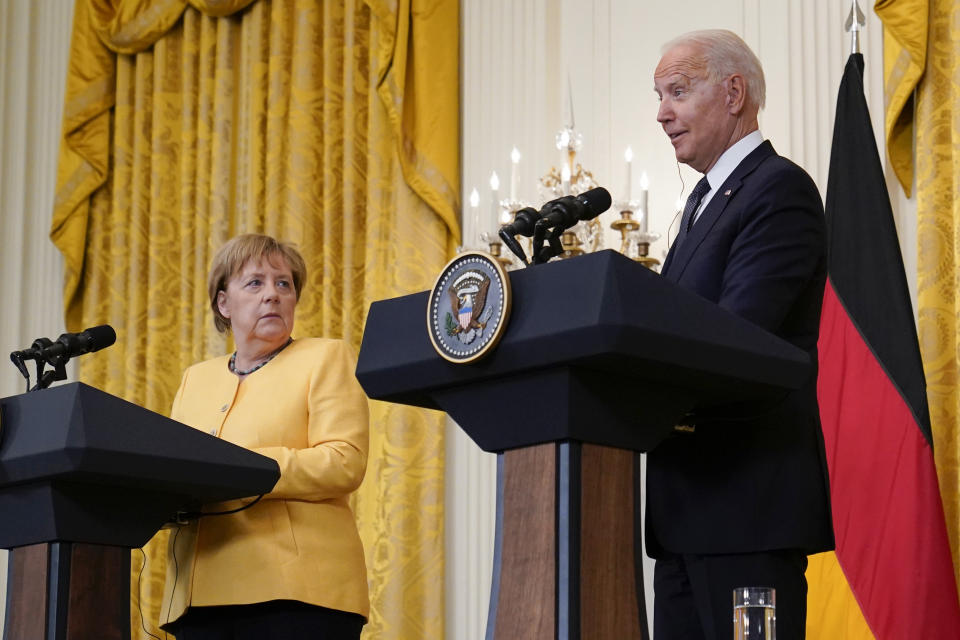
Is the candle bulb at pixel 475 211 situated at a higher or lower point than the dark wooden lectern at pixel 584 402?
higher

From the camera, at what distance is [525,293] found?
1.81m

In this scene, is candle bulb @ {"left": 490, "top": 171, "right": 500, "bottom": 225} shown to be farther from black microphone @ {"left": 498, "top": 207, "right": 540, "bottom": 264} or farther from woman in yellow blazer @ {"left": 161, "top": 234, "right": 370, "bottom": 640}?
black microphone @ {"left": 498, "top": 207, "right": 540, "bottom": 264}

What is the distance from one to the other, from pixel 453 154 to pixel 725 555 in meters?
3.36

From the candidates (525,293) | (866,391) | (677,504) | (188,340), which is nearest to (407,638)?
(188,340)

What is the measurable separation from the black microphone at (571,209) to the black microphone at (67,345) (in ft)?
4.25

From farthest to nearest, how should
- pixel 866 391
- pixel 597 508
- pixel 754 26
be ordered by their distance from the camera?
pixel 754 26 → pixel 866 391 → pixel 597 508

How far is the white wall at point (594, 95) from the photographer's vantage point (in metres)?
4.40

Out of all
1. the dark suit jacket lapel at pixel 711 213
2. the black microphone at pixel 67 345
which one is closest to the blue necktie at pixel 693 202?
the dark suit jacket lapel at pixel 711 213

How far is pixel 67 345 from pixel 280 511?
1.95ft

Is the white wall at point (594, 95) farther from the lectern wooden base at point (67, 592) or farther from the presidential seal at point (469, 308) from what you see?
the presidential seal at point (469, 308)

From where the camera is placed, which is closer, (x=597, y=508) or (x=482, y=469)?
(x=597, y=508)

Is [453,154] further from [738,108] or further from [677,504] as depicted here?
[677,504]

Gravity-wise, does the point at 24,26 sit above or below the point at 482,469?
above

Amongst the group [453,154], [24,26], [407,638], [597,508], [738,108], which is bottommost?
[407,638]
